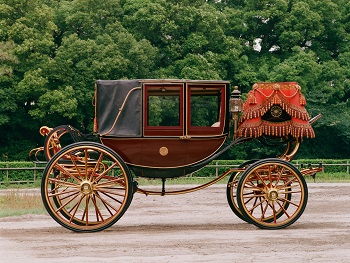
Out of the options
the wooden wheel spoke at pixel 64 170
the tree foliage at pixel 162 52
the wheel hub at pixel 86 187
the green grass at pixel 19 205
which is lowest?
the green grass at pixel 19 205

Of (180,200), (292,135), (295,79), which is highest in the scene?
(295,79)

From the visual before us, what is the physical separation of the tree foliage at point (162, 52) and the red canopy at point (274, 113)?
89.6 ft

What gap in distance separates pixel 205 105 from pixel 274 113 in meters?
1.14

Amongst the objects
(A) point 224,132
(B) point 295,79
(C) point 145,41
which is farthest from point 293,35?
(A) point 224,132

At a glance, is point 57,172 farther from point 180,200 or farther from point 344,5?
point 344,5

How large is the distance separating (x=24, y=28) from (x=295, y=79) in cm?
1478

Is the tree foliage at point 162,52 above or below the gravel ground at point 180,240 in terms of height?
above

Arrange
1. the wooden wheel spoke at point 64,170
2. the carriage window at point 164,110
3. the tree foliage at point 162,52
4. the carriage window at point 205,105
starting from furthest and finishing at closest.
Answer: the tree foliage at point 162,52
the carriage window at point 205,105
the carriage window at point 164,110
the wooden wheel spoke at point 64,170

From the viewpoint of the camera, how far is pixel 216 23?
4747 centimetres

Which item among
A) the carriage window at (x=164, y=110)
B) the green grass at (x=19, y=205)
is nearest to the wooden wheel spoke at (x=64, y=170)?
the carriage window at (x=164, y=110)

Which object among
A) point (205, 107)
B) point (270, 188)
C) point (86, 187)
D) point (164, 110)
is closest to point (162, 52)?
point (205, 107)

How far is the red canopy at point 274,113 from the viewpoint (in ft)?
44.6

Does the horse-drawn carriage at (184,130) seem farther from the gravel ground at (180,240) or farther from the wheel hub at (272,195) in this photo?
the gravel ground at (180,240)

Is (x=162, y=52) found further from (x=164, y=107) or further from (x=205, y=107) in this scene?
(x=164, y=107)
